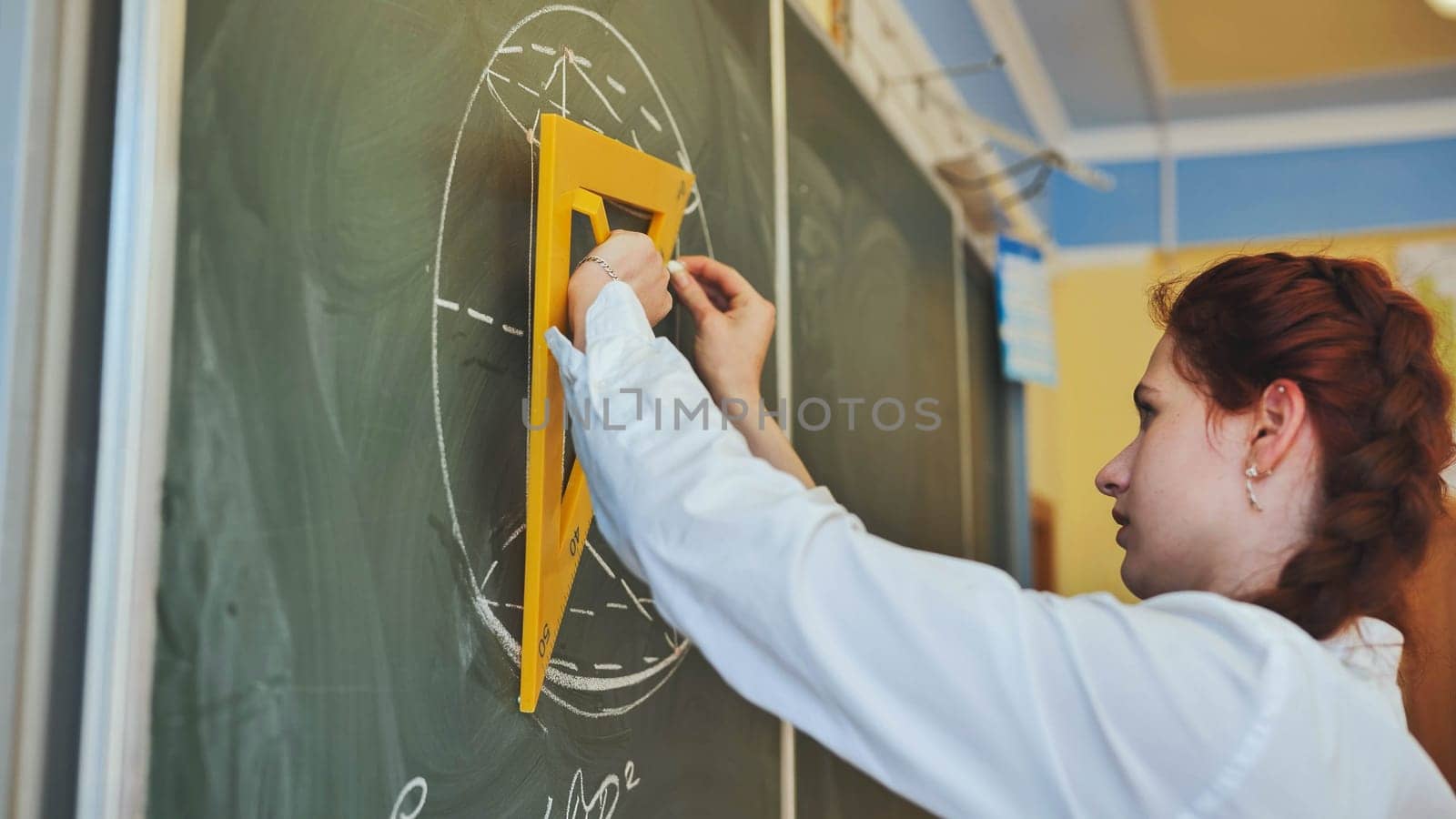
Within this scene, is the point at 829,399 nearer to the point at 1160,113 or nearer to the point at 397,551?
the point at 397,551

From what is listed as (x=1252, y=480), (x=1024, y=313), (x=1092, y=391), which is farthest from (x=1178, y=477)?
(x=1092, y=391)

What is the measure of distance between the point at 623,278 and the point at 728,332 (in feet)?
0.54

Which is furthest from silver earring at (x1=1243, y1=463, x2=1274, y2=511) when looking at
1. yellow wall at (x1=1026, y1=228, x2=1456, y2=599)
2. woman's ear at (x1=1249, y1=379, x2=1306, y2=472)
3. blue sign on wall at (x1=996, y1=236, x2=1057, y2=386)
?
yellow wall at (x1=1026, y1=228, x2=1456, y2=599)

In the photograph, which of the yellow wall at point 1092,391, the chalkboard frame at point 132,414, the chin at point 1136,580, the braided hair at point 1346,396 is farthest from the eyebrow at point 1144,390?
the yellow wall at point 1092,391

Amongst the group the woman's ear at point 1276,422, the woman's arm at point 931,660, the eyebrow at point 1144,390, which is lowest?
the woman's arm at point 931,660

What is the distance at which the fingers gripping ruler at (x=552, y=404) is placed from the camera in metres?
1.04

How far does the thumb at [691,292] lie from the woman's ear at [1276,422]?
455 mm

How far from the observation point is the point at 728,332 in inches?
47.0

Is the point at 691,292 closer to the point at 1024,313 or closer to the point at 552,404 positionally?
the point at 552,404

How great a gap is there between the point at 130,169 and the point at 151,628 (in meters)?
0.24

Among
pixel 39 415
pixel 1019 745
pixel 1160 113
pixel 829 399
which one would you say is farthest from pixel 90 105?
pixel 1160 113

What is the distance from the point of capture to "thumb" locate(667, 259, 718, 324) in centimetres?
116

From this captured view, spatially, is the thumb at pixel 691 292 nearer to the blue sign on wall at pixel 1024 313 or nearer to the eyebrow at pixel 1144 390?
the eyebrow at pixel 1144 390

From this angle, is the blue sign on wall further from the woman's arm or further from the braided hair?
the woman's arm
